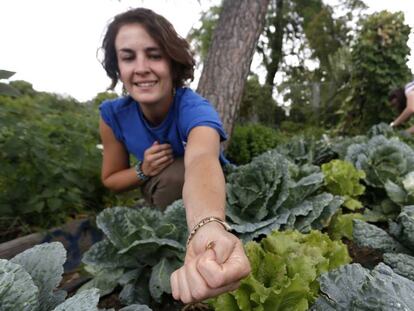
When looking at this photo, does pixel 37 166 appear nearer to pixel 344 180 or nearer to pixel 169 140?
pixel 169 140

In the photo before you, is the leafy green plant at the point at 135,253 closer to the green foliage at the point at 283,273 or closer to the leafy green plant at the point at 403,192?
the green foliage at the point at 283,273

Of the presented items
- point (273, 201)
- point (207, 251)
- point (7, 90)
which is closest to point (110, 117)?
point (7, 90)

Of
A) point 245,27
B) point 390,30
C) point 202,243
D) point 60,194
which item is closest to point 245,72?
point 245,27

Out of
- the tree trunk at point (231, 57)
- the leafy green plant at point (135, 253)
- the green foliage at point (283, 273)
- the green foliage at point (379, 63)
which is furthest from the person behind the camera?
the green foliage at point (379, 63)

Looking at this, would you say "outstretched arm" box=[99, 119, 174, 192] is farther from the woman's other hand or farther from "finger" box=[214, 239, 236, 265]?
"finger" box=[214, 239, 236, 265]

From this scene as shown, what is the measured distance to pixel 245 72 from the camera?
3.38m

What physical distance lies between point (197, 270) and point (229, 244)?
0.09m

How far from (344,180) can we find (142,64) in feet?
4.15

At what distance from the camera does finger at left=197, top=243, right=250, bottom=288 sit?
1.95 ft

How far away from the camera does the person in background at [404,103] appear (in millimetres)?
3601

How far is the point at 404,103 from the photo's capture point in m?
4.21

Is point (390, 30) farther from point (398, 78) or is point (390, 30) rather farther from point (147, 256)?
point (147, 256)

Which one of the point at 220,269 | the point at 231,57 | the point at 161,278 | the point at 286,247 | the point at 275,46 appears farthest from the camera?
the point at 275,46

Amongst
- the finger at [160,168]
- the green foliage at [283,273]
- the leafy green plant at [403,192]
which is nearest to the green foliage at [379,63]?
the leafy green plant at [403,192]
